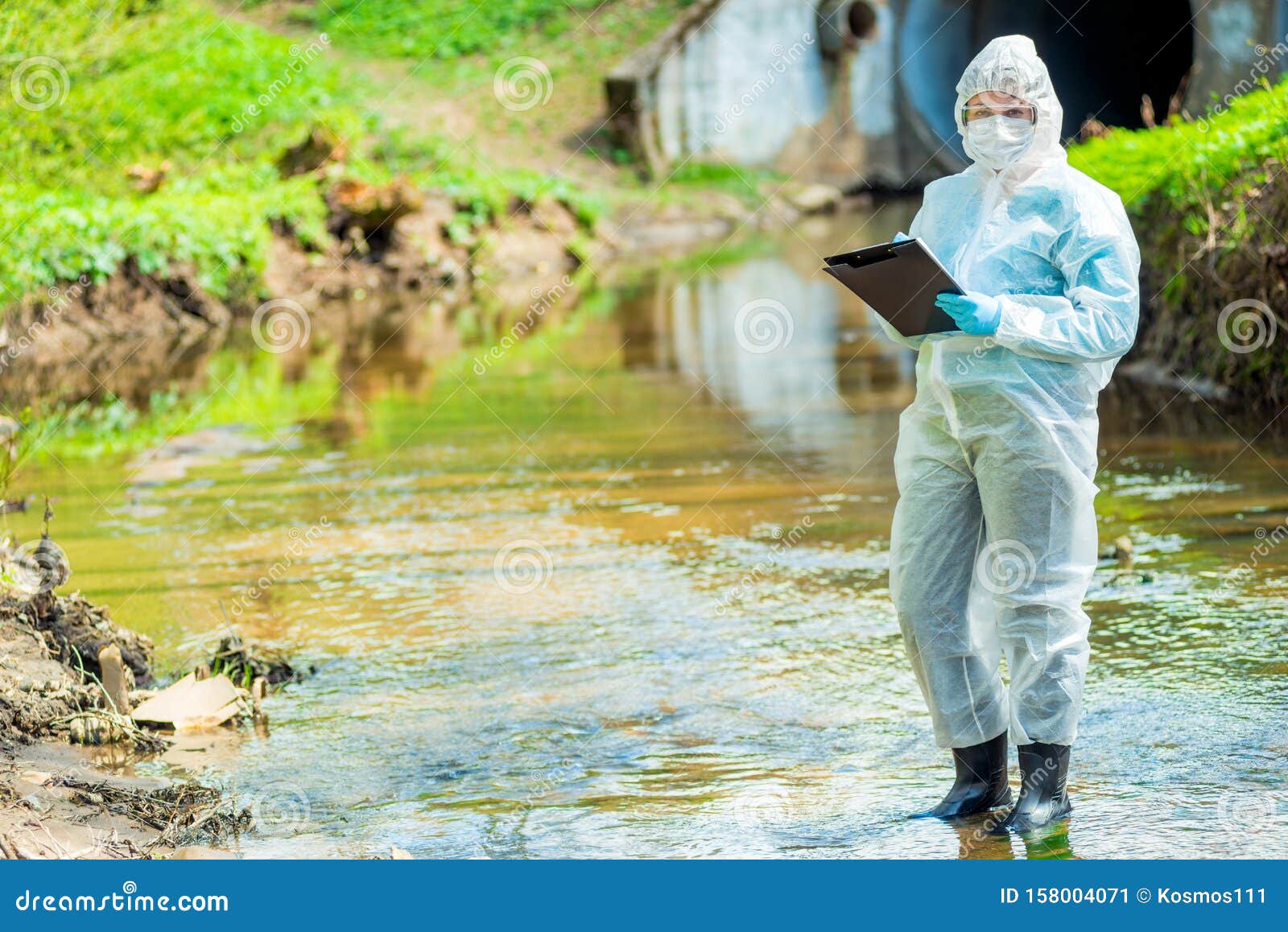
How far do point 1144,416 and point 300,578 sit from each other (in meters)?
5.00

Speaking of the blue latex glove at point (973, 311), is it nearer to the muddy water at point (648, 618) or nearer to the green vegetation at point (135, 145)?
the muddy water at point (648, 618)

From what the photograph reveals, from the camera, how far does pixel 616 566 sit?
22.3 feet

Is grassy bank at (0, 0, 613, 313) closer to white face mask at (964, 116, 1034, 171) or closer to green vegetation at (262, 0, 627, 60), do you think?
green vegetation at (262, 0, 627, 60)

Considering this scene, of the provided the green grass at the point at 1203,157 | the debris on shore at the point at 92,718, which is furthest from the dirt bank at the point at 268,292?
the green grass at the point at 1203,157

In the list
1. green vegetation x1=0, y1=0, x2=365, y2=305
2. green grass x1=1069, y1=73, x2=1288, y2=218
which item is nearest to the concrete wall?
green vegetation x1=0, y1=0, x2=365, y2=305

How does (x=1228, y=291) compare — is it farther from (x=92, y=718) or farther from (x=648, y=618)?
(x=92, y=718)

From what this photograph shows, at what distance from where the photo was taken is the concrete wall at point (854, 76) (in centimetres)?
2619

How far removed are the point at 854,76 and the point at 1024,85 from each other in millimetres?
24751

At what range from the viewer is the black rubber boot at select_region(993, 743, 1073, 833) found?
12.8 ft

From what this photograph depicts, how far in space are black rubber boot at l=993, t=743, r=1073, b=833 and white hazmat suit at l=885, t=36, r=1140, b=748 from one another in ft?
0.13

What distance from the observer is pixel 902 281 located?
3.78 m

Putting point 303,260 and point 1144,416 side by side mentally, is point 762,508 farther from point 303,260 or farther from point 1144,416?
point 303,260
